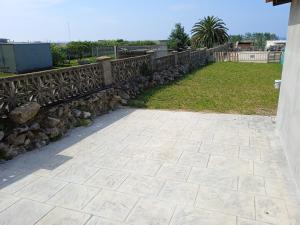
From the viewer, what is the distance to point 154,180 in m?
4.68

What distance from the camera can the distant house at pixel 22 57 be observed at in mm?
24922

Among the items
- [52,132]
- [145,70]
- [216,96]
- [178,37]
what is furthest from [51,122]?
[178,37]

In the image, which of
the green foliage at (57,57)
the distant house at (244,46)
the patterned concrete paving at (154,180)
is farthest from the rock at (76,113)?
the distant house at (244,46)

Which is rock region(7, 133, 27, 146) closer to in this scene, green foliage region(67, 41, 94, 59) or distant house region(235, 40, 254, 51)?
green foliage region(67, 41, 94, 59)

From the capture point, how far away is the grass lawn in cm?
947

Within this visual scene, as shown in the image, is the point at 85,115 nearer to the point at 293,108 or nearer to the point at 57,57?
the point at 293,108

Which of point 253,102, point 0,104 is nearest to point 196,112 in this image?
point 253,102

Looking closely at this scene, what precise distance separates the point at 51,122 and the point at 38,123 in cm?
31

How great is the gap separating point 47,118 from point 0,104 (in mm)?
1174

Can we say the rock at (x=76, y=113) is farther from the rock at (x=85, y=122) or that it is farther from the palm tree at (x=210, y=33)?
the palm tree at (x=210, y=33)

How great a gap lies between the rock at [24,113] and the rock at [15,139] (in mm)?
365

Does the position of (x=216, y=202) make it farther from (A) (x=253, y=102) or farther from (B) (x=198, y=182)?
(A) (x=253, y=102)

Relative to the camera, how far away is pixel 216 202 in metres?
4.00

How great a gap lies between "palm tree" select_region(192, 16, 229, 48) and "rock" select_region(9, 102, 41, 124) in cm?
3851
